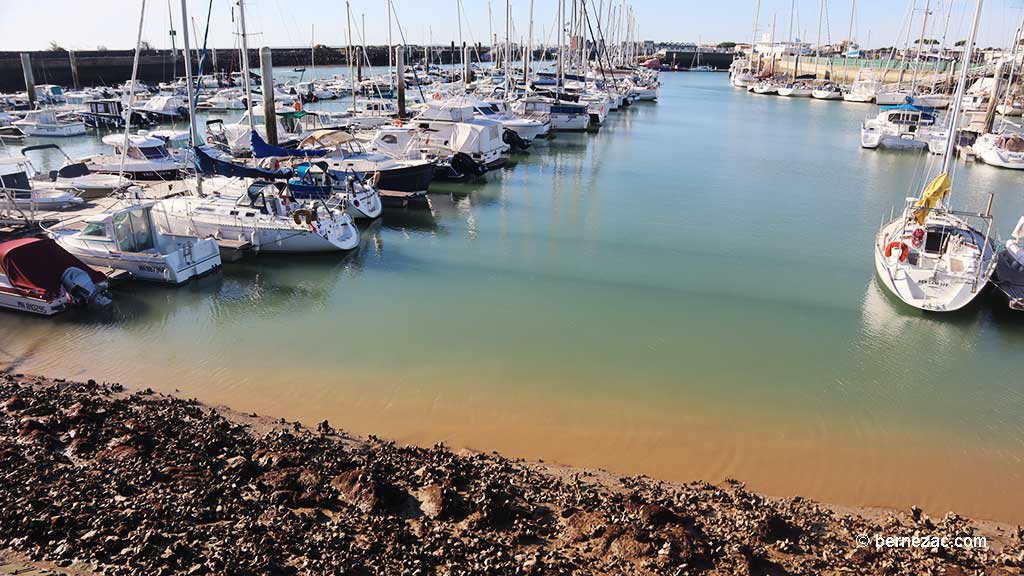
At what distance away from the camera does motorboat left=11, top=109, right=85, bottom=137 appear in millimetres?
45344

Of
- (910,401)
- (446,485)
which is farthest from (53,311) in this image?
(910,401)

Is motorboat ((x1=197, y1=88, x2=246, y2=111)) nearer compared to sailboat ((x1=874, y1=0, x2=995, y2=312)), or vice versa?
sailboat ((x1=874, y1=0, x2=995, y2=312))

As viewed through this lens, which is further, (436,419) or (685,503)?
(436,419)

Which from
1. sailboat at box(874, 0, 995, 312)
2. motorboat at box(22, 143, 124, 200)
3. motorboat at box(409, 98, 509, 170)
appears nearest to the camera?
sailboat at box(874, 0, 995, 312)

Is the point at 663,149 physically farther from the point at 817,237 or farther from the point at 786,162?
the point at 817,237

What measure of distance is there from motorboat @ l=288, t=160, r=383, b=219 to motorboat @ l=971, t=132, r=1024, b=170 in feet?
113

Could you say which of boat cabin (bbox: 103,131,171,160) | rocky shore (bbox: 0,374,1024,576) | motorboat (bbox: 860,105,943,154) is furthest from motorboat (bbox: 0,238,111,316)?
motorboat (bbox: 860,105,943,154)

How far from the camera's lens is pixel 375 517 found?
27.1 feet

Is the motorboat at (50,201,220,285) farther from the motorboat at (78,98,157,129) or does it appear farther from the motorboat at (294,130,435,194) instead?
the motorboat at (78,98,157,129)

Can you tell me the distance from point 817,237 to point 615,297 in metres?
10.8

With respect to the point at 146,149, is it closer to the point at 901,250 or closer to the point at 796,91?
the point at 901,250

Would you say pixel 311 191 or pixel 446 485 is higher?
pixel 311 191

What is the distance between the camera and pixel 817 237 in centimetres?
2472

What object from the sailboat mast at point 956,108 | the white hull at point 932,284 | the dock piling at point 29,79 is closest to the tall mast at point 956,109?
the sailboat mast at point 956,108
